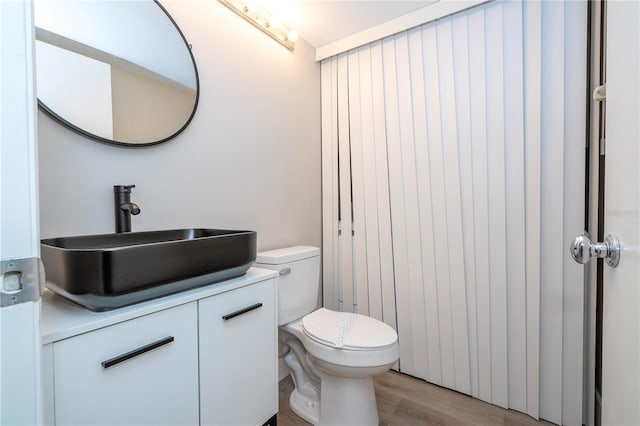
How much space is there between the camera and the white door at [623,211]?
0.54 m

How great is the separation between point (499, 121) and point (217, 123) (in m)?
1.43

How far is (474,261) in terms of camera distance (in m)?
1.62

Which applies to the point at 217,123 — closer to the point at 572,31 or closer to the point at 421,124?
the point at 421,124

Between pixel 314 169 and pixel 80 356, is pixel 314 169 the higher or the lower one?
the higher one

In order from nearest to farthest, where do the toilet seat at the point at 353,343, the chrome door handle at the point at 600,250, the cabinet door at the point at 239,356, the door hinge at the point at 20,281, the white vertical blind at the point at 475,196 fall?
Answer: the door hinge at the point at 20,281 → the chrome door handle at the point at 600,250 → the cabinet door at the point at 239,356 → the toilet seat at the point at 353,343 → the white vertical blind at the point at 475,196

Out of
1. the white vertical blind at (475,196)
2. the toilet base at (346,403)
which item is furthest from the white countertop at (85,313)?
the white vertical blind at (475,196)

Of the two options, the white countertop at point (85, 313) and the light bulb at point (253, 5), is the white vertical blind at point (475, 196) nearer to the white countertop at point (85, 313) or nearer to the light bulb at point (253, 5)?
the light bulb at point (253, 5)

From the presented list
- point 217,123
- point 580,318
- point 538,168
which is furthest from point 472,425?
point 217,123

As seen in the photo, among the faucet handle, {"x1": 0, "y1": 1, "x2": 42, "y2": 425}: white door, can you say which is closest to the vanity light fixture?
the faucet handle

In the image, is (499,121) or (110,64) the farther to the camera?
(499,121)

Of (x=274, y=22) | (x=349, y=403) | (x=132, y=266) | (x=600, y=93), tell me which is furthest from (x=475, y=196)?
(x=132, y=266)

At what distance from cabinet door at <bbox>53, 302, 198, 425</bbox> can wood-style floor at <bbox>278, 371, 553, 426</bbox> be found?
2.81 ft

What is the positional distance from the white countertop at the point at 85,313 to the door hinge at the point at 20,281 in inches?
7.0

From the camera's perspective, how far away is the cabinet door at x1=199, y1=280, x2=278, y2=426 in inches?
37.5
